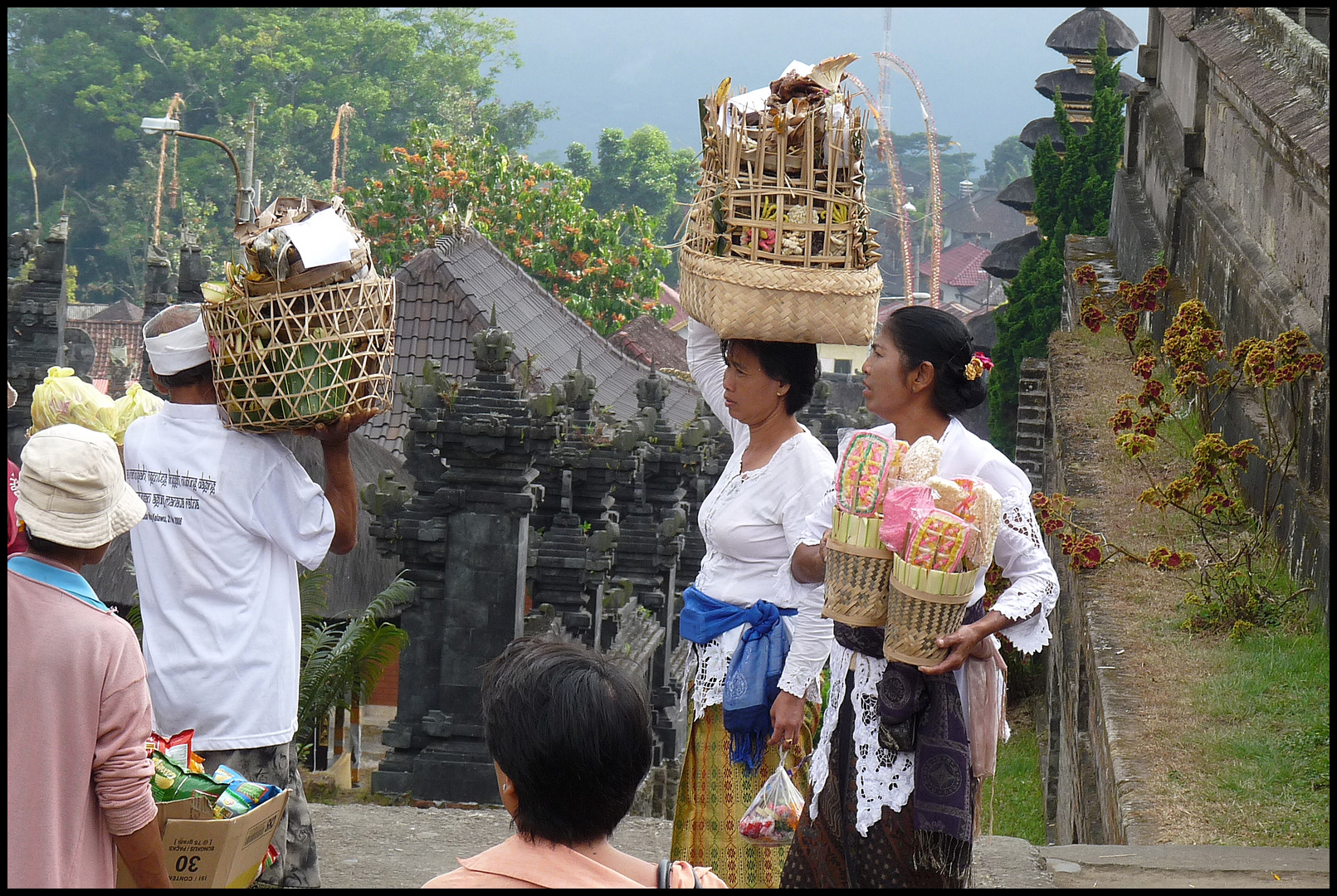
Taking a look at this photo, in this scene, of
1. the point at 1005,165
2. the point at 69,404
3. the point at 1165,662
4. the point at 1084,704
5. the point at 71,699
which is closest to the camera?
the point at 71,699

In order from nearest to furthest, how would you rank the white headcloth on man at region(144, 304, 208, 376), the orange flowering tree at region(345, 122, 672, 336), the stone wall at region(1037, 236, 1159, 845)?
the white headcloth on man at region(144, 304, 208, 376)
the stone wall at region(1037, 236, 1159, 845)
the orange flowering tree at region(345, 122, 672, 336)

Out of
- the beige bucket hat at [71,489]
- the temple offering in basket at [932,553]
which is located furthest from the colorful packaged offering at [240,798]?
the temple offering in basket at [932,553]

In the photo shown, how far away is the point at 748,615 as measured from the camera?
3.68 metres

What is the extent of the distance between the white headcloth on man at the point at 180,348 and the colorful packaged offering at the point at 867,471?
1.65 m

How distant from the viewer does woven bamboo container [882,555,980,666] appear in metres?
3.00

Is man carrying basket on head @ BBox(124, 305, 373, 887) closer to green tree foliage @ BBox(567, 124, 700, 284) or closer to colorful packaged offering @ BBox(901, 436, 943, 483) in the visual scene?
colorful packaged offering @ BBox(901, 436, 943, 483)

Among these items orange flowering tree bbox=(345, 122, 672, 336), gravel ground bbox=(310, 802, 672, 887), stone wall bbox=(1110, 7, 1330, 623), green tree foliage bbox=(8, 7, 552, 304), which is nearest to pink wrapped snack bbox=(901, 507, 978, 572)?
gravel ground bbox=(310, 802, 672, 887)

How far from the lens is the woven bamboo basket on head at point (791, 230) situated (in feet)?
12.1

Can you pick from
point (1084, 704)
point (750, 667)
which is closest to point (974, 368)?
point (750, 667)

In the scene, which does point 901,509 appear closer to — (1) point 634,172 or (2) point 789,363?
(2) point 789,363

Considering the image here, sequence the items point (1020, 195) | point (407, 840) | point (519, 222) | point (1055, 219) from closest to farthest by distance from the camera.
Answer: point (407, 840), point (1055, 219), point (1020, 195), point (519, 222)

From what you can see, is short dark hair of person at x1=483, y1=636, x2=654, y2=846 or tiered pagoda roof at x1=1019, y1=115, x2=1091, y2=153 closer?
short dark hair of person at x1=483, y1=636, x2=654, y2=846

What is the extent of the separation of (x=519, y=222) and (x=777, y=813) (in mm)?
31152

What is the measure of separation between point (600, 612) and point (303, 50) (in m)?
58.4
